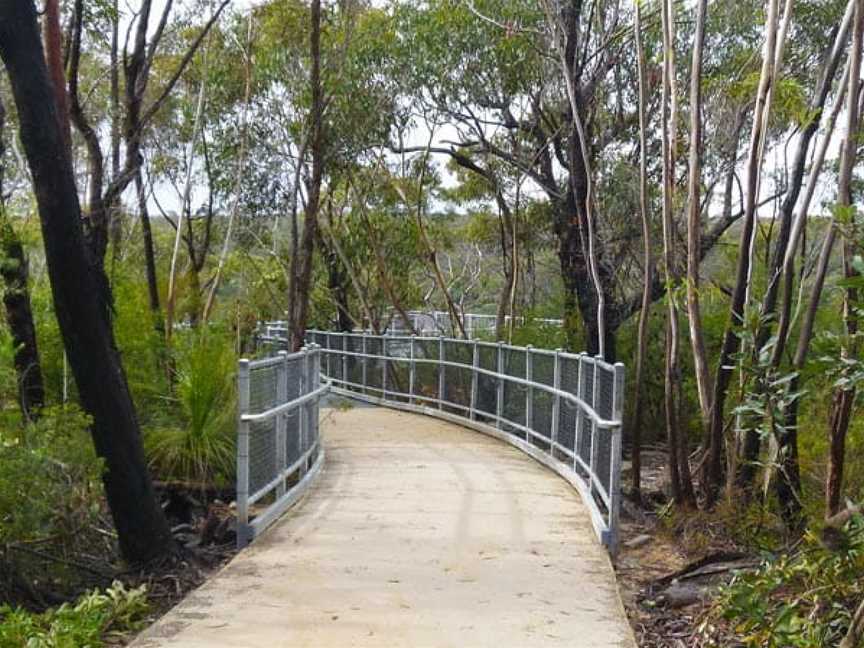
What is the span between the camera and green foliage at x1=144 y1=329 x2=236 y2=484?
1063 cm

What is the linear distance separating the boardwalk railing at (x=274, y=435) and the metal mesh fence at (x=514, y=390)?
204mm

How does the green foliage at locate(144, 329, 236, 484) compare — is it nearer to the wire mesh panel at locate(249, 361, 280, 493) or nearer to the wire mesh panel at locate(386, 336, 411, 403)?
the wire mesh panel at locate(249, 361, 280, 493)

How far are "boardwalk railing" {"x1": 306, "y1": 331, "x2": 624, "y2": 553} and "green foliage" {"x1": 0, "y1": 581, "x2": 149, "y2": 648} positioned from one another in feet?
10.6

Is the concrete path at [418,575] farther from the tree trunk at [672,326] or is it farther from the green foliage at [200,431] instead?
the green foliage at [200,431]

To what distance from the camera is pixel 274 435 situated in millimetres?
8797

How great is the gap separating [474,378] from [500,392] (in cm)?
131

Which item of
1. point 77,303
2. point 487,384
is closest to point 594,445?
point 77,303

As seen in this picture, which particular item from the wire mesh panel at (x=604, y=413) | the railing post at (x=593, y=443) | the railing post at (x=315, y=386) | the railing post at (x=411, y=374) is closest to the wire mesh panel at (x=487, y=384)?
the railing post at (x=411, y=374)

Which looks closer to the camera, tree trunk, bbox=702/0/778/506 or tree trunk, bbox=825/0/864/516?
tree trunk, bbox=825/0/864/516

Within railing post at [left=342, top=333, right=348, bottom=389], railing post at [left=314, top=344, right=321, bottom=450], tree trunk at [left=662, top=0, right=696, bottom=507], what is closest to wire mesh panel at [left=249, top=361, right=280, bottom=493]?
railing post at [left=314, top=344, right=321, bottom=450]

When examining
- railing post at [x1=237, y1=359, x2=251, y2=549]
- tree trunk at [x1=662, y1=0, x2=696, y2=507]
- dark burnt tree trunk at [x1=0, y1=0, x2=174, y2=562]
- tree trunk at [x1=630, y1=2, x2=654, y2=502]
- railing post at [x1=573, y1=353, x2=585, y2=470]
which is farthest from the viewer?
railing post at [x1=573, y1=353, x2=585, y2=470]

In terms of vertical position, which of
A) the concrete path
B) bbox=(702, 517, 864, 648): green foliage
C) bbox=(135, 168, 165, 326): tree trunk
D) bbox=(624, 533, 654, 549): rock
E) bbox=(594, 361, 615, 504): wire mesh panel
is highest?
bbox=(135, 168, 165, 326): tree trunk

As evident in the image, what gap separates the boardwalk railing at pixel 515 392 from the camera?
8.47 metres

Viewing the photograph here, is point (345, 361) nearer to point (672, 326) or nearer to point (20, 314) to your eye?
point (20, 314)
